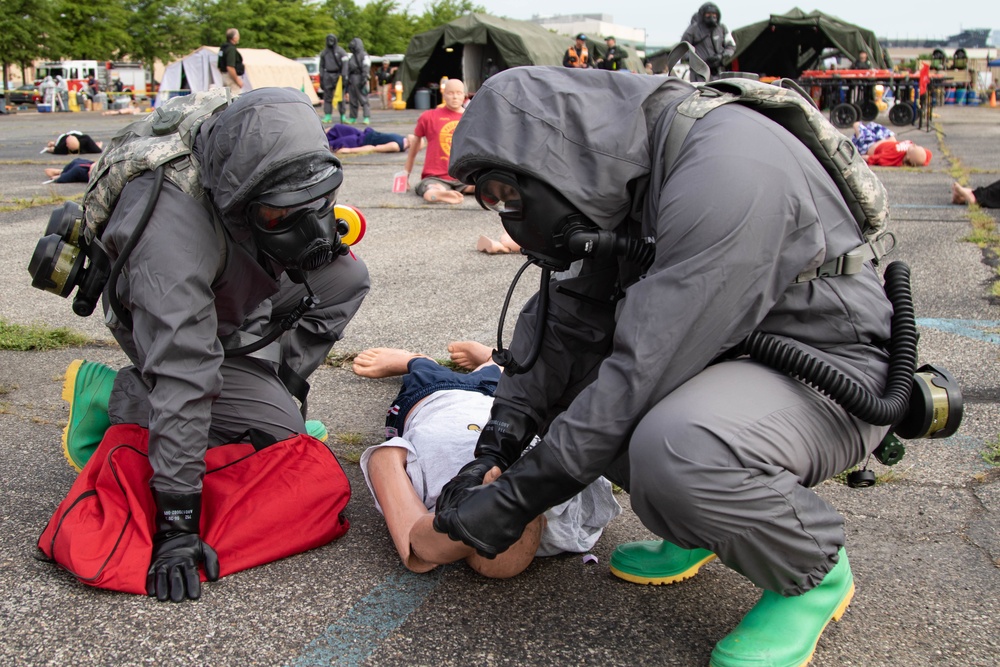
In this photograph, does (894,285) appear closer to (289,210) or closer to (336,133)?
(289,210)

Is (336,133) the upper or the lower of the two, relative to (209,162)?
lower

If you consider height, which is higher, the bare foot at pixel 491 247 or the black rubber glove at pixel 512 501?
the black rubber glove at pixel 512 501

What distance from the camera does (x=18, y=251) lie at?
623 cm

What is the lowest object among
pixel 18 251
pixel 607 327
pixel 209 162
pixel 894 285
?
pixel 18 251

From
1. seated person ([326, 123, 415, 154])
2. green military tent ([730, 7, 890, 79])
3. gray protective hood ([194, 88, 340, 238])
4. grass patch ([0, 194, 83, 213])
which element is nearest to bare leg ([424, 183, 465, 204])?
grass patch ([0, 194, 83, 213])

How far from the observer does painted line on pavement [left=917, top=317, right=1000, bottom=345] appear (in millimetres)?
4148

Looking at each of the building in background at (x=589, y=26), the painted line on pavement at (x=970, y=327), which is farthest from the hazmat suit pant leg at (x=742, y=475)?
the building in background at (x=589, y=26)

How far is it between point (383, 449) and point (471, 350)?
1202 millimetres

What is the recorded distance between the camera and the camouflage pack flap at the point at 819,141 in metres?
1.93

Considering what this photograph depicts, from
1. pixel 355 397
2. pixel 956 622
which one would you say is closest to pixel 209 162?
pixel 355 397

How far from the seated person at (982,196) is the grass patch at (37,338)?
22.7ft

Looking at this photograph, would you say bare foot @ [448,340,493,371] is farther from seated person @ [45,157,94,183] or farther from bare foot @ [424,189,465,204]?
seated person @ [45,157,94,183]

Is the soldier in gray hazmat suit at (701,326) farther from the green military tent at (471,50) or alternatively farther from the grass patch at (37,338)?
the green military tent at (471,50)

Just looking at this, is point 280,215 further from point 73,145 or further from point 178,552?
point 73,145
